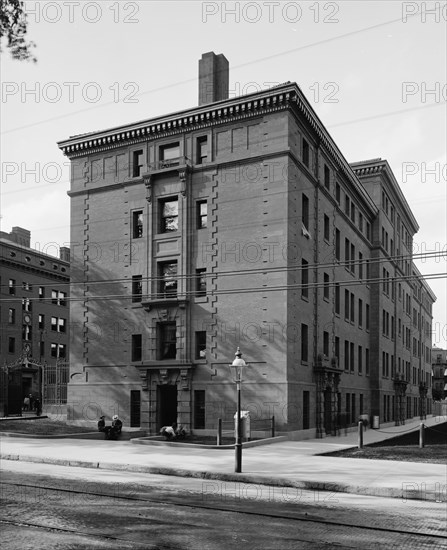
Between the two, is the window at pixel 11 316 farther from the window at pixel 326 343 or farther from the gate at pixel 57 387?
the window at pixel 326 343

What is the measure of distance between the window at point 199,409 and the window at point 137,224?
31.6 feet

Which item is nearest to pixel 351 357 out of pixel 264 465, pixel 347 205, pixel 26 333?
pixel 347 205

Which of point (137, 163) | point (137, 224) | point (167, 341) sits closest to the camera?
point (167, 341)

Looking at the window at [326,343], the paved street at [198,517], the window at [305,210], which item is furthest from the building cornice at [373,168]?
the paved street at [198,517]

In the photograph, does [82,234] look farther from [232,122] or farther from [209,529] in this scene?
[209,529]

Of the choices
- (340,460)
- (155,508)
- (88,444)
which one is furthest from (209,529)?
(88,444)

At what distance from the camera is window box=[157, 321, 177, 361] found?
3525cm

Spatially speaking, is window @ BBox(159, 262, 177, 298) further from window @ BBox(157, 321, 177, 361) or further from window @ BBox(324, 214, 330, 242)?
window @ BBox(324, 214, 330, 242)

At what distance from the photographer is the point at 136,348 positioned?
36.2m

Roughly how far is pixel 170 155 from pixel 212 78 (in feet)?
16.6

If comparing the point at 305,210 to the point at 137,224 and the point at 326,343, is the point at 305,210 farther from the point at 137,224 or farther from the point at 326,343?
the point at 137,224

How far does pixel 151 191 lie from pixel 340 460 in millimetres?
19507

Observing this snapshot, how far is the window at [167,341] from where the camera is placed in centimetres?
3525

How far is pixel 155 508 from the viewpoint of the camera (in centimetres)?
1313
